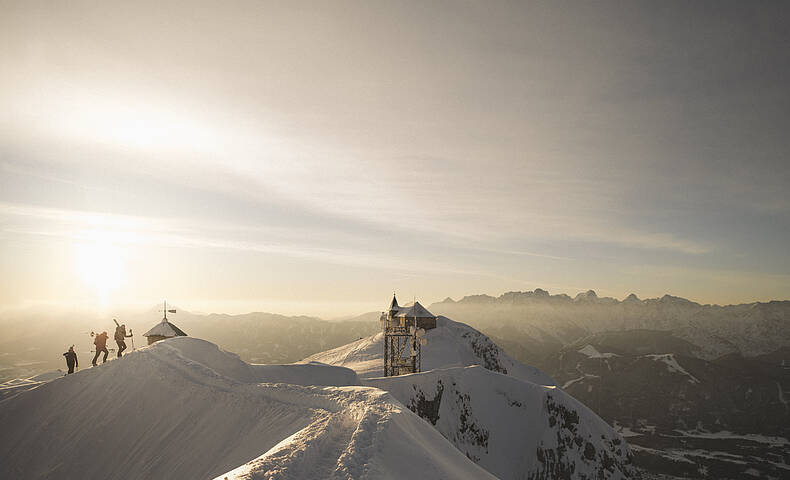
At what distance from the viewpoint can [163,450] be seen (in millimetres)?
16172

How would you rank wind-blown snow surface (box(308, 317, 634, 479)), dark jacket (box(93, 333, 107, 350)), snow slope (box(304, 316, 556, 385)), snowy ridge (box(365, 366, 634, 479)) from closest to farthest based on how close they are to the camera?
dark jacket (box(93, 333, 107, 350)), wind-blown snow surface (box(308, 317, 634, 479)), snowy ridge (box(365, 366, 634, 479)), snow slope (box(304, 316, 556, 385))

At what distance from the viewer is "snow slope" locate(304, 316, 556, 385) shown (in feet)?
265

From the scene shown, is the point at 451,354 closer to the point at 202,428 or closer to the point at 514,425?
the point at 514,425

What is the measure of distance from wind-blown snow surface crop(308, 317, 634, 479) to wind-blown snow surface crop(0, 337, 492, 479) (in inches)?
1052

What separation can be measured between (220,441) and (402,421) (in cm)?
716

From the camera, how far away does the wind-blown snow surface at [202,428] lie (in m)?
10.2

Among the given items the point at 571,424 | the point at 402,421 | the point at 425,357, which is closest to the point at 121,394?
the point at 402,421

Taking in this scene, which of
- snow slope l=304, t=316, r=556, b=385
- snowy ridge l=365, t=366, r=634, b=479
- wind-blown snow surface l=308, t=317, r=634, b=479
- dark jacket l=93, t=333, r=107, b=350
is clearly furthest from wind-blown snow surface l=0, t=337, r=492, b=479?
snow slope l=304, t=316, r=556, b=385

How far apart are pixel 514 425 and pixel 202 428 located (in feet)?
155

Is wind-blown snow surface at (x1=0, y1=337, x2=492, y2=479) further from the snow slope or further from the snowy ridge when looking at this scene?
the snow slope

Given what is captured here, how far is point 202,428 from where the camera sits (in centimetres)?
1623

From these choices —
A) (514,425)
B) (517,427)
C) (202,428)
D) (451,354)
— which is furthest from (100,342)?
(451,354)

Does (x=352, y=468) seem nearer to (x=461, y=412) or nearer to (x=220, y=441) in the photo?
(x=220, y=441)

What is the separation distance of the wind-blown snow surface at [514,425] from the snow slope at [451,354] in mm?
20539
